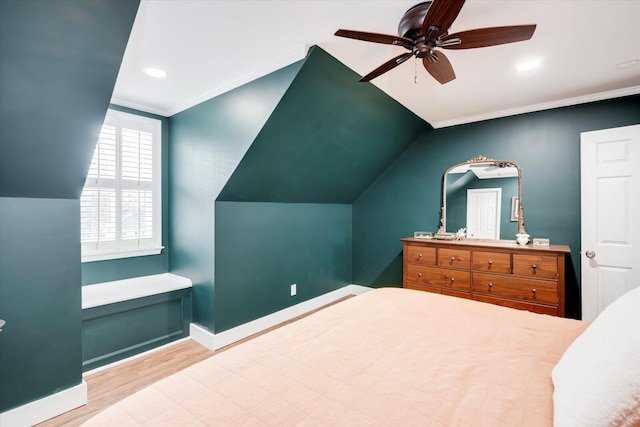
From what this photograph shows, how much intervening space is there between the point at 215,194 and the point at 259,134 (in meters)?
0.74

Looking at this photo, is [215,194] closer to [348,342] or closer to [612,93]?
[348,342]

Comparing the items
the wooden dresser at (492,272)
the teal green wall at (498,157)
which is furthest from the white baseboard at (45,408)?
the teal green wall at (498,157)

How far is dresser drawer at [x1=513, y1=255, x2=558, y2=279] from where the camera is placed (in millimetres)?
2592

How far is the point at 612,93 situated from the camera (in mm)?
2686

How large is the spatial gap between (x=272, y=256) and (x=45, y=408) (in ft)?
6.58

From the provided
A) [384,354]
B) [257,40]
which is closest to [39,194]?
[257,40]

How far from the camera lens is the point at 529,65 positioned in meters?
2.23

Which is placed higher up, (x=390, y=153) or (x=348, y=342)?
(x=390, y=153)

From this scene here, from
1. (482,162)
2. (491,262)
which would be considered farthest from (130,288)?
(482,162)

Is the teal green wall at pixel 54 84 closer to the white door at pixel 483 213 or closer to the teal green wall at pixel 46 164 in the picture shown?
the teal green wall at pixel 46 164

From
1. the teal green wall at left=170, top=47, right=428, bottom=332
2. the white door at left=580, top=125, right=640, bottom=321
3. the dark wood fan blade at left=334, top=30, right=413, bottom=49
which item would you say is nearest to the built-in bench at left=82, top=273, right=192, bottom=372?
the teal green wall at left=170, top=47, right=428, bottom=332

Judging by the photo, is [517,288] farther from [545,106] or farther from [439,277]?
[545,106]

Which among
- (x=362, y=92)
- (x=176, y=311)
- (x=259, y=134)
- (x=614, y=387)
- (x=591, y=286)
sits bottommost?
(x=176, y=311)

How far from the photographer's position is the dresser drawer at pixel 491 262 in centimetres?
279
